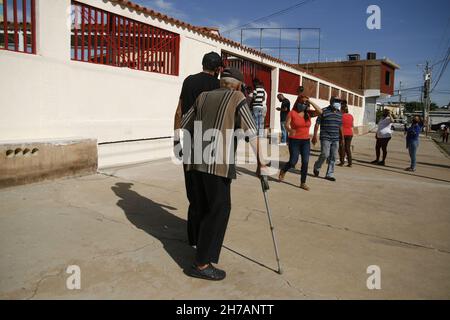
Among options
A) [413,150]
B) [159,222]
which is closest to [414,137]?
[413,150]

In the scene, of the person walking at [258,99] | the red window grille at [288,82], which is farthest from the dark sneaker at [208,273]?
the red window grille at [288,82]

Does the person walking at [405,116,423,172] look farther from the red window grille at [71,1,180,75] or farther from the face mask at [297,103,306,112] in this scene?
the red window grille at [71,1,180,75]

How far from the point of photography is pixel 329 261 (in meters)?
3.49

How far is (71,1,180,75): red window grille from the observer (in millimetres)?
6734

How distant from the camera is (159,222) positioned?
433 cm

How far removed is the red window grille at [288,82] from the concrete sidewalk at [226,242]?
9.30 metres

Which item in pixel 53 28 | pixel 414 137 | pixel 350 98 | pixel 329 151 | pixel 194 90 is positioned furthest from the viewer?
pixel 350 98

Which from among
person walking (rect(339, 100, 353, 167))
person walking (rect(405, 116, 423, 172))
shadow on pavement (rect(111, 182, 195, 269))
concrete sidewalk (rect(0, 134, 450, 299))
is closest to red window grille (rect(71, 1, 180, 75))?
concrete sidewalk (rect(0, 134, 450, 299))

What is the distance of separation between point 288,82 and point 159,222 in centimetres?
1281

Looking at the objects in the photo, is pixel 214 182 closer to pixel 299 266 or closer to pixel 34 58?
pixel 299 266

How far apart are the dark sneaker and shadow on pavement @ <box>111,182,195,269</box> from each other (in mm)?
191

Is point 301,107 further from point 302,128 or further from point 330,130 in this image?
point 330,130
